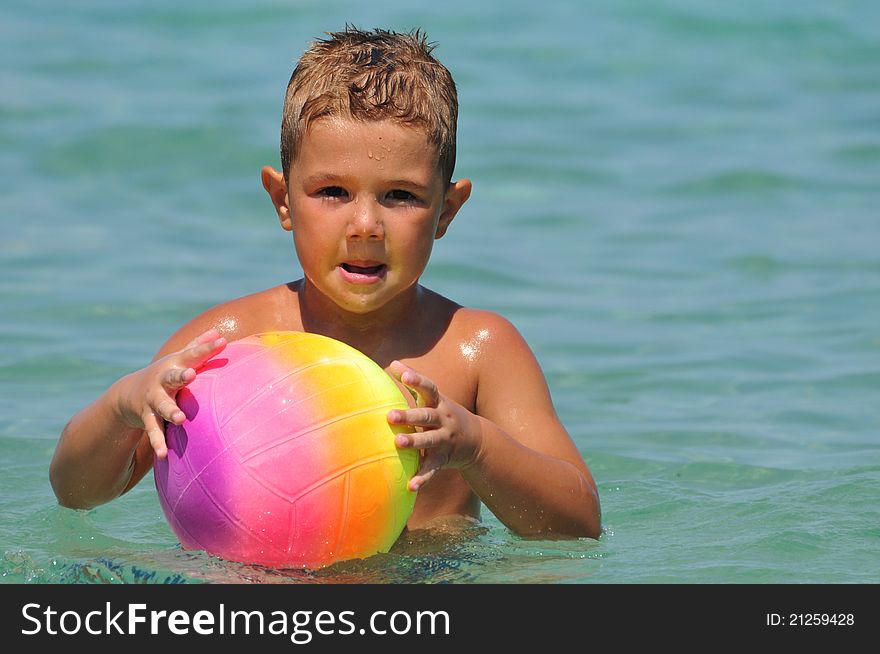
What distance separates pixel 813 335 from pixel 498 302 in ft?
6.19

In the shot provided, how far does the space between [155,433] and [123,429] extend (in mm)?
412

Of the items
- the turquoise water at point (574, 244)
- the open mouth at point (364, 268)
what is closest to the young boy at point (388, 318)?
the open mouth at point (364, 268)

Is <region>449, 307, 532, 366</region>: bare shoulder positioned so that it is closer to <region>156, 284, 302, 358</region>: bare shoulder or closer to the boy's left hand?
<region>156, 284, 302, 358</region>: bare shoulder

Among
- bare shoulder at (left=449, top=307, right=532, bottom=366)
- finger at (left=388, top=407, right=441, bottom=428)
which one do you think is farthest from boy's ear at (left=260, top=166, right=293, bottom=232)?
finger at (left=388, top=407, right=441, bottom=428)

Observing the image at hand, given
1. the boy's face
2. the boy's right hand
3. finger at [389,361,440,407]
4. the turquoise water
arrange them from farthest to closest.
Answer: the turquoise water → the boy's face → the boy's right hand → finger at [389,361,440,407]

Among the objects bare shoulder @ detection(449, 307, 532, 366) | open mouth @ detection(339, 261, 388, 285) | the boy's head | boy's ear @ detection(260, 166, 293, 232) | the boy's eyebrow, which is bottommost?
bare shoulder @ detection(449, 307, 532, 366)

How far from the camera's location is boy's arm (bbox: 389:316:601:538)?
394 centimetres

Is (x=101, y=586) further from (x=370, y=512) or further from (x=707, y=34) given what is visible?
(x=707, y=34)

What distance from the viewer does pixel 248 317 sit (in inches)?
192

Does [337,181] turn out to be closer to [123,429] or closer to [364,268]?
[364,268]

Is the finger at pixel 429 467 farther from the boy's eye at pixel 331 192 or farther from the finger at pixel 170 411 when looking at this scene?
the boy's eye at pixel 331 192

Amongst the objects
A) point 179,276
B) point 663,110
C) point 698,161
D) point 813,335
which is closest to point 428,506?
point 813,335

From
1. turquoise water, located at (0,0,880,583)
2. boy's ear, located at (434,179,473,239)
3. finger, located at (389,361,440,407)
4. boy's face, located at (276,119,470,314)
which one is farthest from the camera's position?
turquoise water, located at (0,0,880,583)

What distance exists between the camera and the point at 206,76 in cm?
1452
